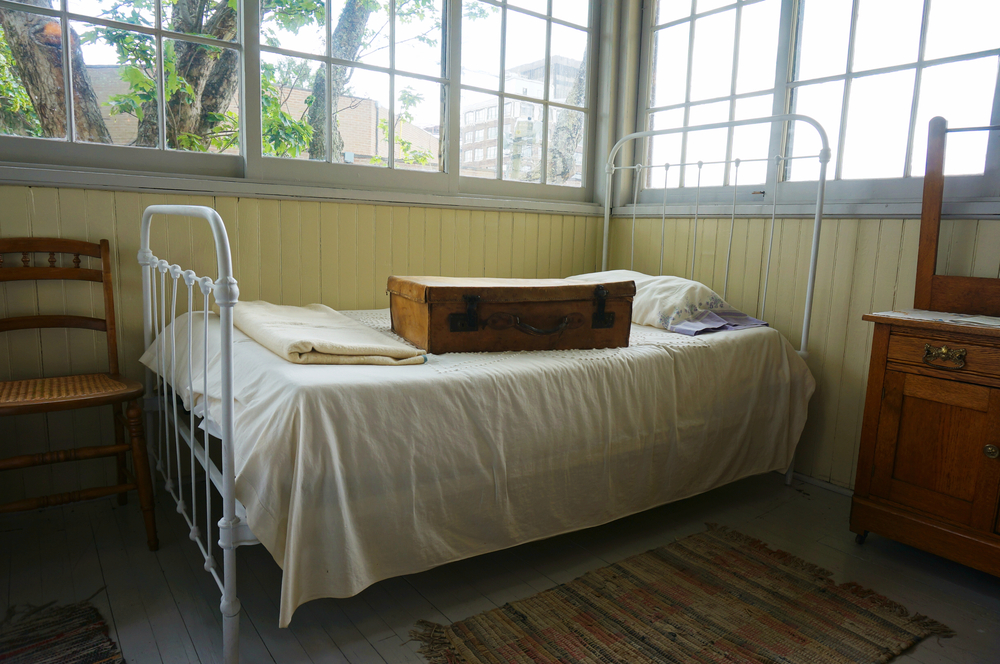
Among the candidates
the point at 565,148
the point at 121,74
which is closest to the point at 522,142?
the point at 565,148

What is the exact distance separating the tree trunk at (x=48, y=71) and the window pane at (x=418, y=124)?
1030 mm

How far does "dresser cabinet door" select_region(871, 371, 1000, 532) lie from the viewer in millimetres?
1641

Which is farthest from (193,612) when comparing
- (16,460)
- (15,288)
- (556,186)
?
(556,186)

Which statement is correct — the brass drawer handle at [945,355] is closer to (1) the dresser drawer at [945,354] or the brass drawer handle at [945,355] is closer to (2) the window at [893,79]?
(1) the dresser drawer at [945,354]

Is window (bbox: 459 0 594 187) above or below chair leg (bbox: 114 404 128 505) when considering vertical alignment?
above

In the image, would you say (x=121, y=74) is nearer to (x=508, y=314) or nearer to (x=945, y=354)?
(x=508, y=314)

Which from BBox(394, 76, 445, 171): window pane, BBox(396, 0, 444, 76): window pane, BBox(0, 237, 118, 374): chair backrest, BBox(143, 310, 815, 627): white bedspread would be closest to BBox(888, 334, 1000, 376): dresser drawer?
BBox(143, 310, 815, 627): white bedspread

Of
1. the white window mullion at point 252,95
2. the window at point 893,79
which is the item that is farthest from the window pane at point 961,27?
the white window mullion at point 252,95

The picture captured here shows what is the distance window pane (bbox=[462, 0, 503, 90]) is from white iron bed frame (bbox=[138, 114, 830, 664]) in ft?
2.21

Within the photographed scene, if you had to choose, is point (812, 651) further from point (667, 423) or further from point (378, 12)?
point (378, 12)

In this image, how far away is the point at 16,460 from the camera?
1.59 m

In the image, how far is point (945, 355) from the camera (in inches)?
67.0

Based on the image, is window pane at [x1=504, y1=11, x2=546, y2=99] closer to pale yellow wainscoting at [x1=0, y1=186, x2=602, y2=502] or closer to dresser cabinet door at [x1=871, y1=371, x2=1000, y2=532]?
pale yellow wainscoting at [x1=0, y1=186, x2=602, y2=502]

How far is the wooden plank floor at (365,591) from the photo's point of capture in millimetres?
1379
